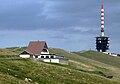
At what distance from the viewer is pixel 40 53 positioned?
446 feet

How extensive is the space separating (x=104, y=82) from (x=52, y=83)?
20.6m

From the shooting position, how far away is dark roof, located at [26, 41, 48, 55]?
5364 inches

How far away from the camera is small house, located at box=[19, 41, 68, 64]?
427ft

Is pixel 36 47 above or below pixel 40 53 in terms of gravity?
above

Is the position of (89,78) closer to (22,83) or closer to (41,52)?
(22,83)

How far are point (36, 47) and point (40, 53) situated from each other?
410cm

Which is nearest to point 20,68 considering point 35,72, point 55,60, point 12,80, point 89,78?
point 35,72

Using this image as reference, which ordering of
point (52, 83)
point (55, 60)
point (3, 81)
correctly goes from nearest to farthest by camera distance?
point (3, 81) → point (52, 83) → point (55, 60)

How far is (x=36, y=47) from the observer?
13900 centimetres

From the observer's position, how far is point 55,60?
13162 centimetres

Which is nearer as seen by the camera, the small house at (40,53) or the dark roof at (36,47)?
the small house at (40,53)

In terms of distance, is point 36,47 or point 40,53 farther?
point 36,47

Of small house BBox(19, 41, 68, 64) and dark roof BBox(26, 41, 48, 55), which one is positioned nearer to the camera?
small house BBox(19, 41, 68, 64)

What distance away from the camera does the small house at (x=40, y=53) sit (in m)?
130
